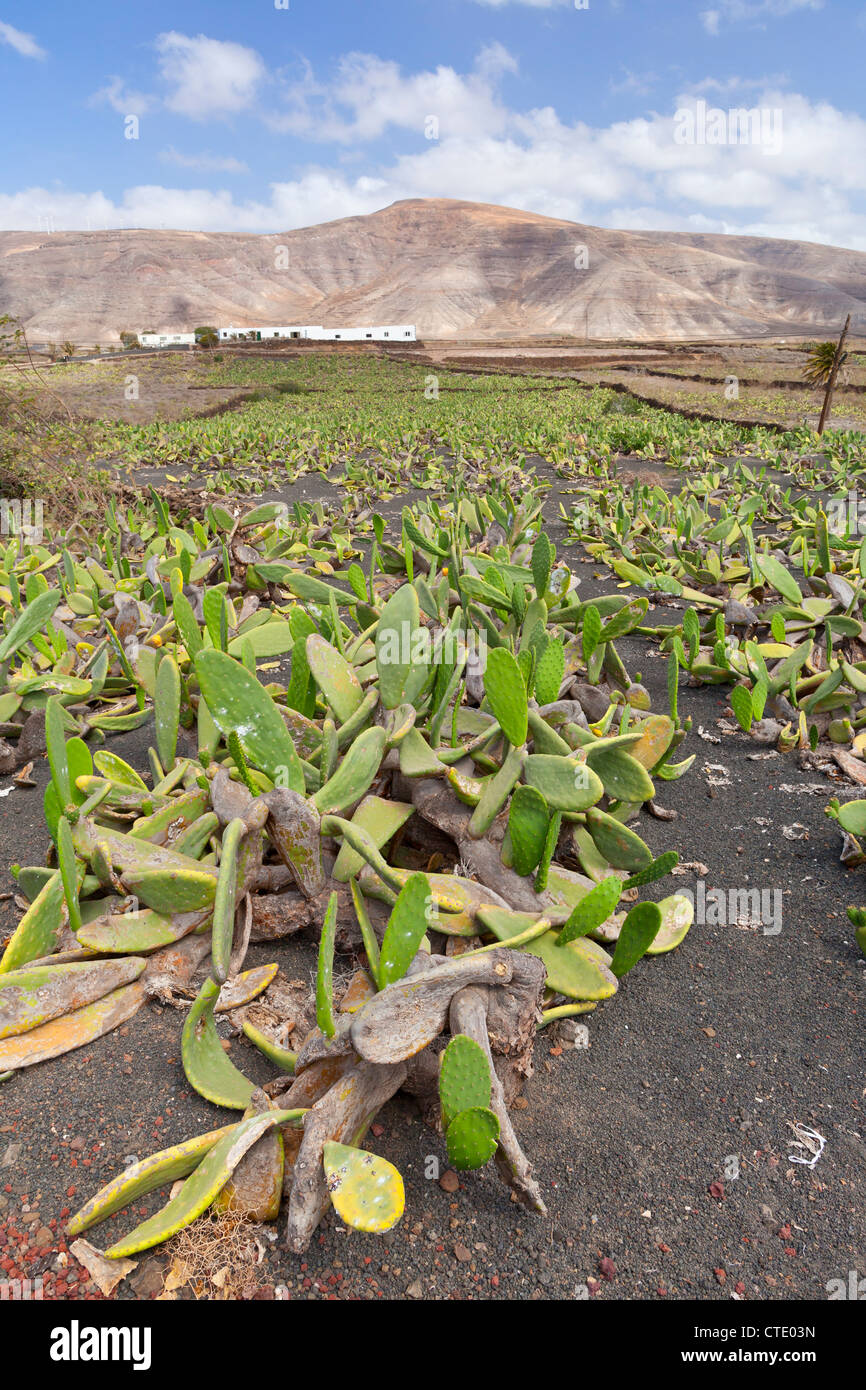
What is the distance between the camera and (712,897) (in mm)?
2293

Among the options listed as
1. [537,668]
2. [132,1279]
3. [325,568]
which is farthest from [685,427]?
[132,1279]

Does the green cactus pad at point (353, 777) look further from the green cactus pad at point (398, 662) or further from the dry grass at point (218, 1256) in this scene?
the dry grass at point (218, 1256)

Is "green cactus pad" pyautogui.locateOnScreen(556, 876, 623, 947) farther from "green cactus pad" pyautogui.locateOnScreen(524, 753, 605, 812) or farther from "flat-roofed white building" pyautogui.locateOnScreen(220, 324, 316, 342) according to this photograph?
"flat-roofed white building" pyautogui.locateOnScreen(220, 324, 316, 342)

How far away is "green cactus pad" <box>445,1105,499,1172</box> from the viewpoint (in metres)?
1.26

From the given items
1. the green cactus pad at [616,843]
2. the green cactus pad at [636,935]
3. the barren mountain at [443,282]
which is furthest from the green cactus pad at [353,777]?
the barren mountain at [443,282]

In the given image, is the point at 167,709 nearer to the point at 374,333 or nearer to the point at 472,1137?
the point at 472,1137

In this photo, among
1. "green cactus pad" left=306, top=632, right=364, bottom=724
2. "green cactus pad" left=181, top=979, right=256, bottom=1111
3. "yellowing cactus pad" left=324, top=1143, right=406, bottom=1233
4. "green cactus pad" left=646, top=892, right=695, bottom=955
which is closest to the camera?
"yellowing cactus pad" left=324, top=1143, right=406, bottom=1233

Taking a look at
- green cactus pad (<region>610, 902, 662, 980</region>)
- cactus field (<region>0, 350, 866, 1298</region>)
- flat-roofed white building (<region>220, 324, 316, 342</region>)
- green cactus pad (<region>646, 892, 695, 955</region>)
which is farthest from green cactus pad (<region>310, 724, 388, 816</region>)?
flat-roofed white building (<region>220, 324, 316, 342</region>)

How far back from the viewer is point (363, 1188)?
48.8 inches

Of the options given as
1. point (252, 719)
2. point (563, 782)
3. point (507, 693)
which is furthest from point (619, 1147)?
point (252, 719)

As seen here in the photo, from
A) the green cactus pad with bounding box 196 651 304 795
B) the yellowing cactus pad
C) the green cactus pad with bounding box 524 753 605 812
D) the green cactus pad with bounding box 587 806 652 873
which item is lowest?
the yellowing cactus pad

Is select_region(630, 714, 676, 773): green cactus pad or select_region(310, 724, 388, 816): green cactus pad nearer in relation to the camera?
select_region(310, 724, 388, 816): green cactus pad

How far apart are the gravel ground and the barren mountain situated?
284ft

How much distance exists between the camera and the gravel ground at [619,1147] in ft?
4.35
